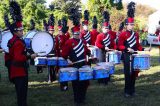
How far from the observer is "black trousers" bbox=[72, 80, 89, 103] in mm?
9727

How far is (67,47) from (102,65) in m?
0.95

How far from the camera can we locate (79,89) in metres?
9.81

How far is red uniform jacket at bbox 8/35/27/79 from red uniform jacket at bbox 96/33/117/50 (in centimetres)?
496

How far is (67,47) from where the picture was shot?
9.77 metres

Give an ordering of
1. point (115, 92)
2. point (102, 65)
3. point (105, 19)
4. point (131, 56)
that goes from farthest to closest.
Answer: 1. point (105, 19)
2. point (115, 92)
3. point (131, 56)
4. point (102, 65)

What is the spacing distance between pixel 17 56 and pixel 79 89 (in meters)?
2.11

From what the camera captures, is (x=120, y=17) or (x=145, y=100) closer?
(x=145, y=100)

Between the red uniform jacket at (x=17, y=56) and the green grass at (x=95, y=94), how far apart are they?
2.07 meters

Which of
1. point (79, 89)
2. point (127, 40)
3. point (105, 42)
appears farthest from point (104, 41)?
point (79, 89)

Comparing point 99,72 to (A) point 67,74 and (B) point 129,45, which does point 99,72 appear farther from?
(B) point 129,45

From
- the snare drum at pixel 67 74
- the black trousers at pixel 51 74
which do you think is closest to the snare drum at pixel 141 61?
the snare drum at pixel 67 74

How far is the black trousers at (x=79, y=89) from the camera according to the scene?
9727mm

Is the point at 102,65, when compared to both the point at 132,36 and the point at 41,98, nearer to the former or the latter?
the point at 132,36

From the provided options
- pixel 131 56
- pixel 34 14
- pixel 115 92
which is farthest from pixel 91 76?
pixel 34 14
